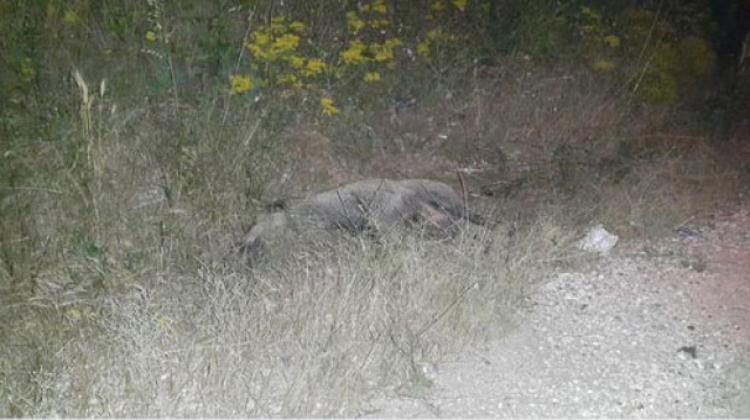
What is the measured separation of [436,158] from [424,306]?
2373mm

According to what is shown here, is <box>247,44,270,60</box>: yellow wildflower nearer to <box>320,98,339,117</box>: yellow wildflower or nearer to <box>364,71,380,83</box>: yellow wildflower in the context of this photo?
<box>320,98,339,117</box>: yellow wildflower

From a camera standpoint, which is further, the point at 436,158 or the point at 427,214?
the point at 436,158

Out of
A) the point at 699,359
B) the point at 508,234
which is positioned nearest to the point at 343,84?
the point at 508,234

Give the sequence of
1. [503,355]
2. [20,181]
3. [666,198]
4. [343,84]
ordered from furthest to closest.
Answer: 1. [343,84]
2. [666,198]
3. [20,181]
4. [503,355]

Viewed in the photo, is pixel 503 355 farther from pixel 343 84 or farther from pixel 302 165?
pixel 343 84

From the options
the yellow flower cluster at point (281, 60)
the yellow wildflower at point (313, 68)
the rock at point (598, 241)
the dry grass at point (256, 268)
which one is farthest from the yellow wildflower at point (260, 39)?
the rock at point (598, 241)

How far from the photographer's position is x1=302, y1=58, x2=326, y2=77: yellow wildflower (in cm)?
672

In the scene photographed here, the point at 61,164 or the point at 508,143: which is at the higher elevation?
the point at 61,164

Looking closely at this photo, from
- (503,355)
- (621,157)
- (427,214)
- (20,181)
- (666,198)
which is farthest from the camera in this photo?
(621,157)

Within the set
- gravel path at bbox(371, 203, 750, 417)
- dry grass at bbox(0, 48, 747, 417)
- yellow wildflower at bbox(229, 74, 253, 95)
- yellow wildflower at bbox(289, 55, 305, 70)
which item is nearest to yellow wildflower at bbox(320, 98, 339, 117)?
dry grass at bbox(0, 48, 747, 417)

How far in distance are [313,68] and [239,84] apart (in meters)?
0.78

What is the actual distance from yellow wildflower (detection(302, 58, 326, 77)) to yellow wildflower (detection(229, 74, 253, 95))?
2.03 ft

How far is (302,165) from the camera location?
5.98m

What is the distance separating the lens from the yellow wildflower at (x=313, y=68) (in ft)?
22.0
